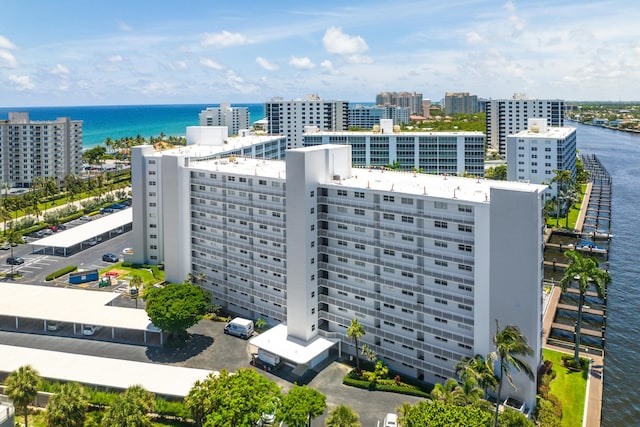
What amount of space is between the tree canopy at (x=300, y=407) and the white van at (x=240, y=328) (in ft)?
64.8

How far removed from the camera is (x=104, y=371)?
4416 centimetres

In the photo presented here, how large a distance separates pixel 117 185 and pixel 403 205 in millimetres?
115331

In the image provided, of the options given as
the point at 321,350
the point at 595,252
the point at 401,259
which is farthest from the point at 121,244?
the point at 595,252

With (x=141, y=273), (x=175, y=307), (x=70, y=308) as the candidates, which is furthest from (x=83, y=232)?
(x=175, y=307)

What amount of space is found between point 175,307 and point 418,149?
94.5 metres

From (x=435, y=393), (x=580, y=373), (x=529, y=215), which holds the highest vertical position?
(x=529, y=215)

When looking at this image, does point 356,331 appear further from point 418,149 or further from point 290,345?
point 418,149

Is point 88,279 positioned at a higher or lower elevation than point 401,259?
lower

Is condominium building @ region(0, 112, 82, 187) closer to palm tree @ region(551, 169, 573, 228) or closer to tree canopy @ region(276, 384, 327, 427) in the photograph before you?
tree canopy @ region(276, 384, 327, 427)

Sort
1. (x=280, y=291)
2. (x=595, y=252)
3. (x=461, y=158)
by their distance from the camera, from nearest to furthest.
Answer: (x=280, y=291), (x=595, y=252), (x=461, y=158)

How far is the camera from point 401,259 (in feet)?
149

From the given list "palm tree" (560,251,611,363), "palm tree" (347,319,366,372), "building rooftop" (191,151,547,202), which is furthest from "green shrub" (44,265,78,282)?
"palm tree" (560,251,611,363)

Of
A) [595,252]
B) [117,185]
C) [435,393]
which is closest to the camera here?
[435,393]

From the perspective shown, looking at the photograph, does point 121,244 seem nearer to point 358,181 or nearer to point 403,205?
point 358,181
